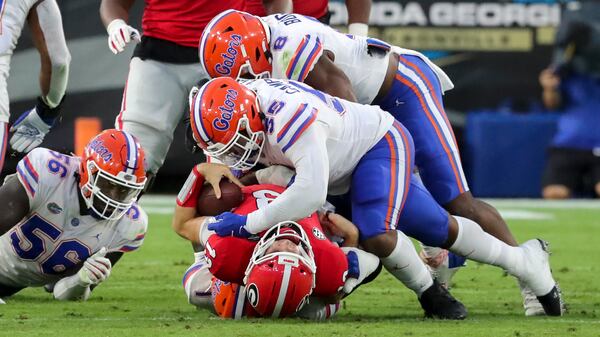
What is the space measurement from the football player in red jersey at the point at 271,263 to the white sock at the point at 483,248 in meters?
0.35

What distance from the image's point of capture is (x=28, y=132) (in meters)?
5.85

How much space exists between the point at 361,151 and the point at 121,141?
35.5 inches

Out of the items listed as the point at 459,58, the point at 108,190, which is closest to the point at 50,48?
the point at 108,190

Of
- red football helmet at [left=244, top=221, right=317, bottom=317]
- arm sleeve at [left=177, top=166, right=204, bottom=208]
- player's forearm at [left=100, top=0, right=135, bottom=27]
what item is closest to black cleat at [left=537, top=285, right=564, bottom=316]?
red football helmet at [left=244, top=221, right=317, bottom=317]

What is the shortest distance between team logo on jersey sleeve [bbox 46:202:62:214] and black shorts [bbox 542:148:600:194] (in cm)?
623

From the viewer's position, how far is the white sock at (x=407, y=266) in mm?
4625

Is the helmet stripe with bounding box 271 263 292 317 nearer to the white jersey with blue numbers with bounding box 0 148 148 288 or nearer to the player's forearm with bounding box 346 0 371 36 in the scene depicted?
the white jersey with blue numbers with bounding box 0 148 148 288

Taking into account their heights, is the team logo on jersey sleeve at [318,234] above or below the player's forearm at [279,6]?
below

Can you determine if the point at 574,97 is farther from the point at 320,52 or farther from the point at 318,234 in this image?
the point at 318,234

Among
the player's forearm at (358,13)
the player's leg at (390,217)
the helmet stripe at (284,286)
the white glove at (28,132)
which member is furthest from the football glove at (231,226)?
the player's forearm at (358,13)

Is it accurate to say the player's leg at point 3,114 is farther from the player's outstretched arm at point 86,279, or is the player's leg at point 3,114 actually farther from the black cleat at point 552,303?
the black cleat at point 552,303

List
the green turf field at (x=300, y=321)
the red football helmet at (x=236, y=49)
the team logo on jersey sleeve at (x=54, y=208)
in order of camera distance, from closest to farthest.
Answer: the green turf field at (x=300, y=321), the red football helmet at (x=236, y=49), the team logo on jersey sleeve at (x=54, y=208)

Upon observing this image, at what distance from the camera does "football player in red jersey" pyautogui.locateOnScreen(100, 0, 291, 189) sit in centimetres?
583

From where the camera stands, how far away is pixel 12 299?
5.31m
